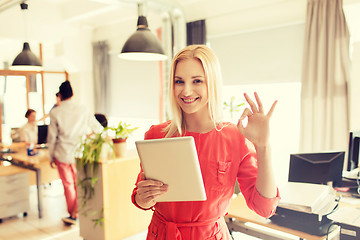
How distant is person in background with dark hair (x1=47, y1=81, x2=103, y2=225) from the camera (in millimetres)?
3721

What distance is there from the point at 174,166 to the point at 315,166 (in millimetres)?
1612

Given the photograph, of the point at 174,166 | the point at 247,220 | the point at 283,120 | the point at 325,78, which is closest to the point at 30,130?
the point at 283,120

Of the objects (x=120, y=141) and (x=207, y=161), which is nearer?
(x=207, y=161)

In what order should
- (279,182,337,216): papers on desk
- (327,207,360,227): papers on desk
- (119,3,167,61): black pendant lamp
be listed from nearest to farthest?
1. (327,207,360,227): papers on desk
2. (279,182,337,216): papers on desk
3. (119,3,167,61): black pendant lamp

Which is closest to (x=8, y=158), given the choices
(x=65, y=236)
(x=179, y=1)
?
(x=65, y=236)

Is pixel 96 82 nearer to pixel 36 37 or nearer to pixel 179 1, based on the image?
pixel 36 37

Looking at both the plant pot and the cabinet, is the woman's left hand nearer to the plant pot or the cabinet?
the plant pot

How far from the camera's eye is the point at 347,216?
1.75m

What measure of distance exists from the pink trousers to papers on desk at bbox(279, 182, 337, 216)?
2.70m

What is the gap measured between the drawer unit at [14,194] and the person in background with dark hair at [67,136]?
0.66m

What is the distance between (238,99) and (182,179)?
406 centimetres

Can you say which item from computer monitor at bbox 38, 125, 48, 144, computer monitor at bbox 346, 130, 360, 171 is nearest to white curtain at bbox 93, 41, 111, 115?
computer monitor at bbox 38, 125, 48, 144

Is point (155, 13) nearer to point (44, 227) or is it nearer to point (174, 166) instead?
point (44, 227)

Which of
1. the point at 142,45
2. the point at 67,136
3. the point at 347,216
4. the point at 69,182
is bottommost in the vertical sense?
the point at 69,182
